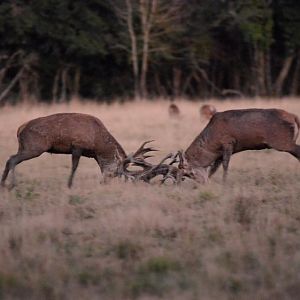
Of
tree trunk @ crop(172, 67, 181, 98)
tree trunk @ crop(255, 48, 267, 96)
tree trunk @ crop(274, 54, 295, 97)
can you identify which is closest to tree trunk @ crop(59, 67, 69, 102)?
tree trunk @ crop(172, 67, 181, 98)

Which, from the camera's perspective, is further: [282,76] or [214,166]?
[282,76]

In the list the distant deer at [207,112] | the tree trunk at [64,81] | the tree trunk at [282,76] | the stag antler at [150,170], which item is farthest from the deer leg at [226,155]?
the tree trunk at [282,76]

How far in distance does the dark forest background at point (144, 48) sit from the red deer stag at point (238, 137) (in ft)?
61.8

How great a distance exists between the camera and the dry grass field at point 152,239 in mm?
6816

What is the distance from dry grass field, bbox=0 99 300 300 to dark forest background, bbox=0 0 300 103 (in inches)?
791

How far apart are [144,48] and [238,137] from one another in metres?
20.9

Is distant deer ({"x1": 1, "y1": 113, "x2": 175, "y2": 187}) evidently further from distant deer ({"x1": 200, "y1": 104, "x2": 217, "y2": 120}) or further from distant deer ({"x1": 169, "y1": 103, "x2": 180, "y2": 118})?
distant deer ({"x1": 169, "y1": 103, "x2": 180, "y2": 118})

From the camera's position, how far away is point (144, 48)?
3297cm

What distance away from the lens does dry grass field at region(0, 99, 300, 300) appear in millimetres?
6816

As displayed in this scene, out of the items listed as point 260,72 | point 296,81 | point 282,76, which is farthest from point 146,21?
point 296,81

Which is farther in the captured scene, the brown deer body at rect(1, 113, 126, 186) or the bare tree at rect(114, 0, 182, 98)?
the bare tree at rect(114, 0, 182, 98)

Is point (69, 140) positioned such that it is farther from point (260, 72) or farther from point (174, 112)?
point (260, 72)

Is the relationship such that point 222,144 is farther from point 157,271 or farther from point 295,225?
point 157,271

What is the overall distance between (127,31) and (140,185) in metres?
22.4
